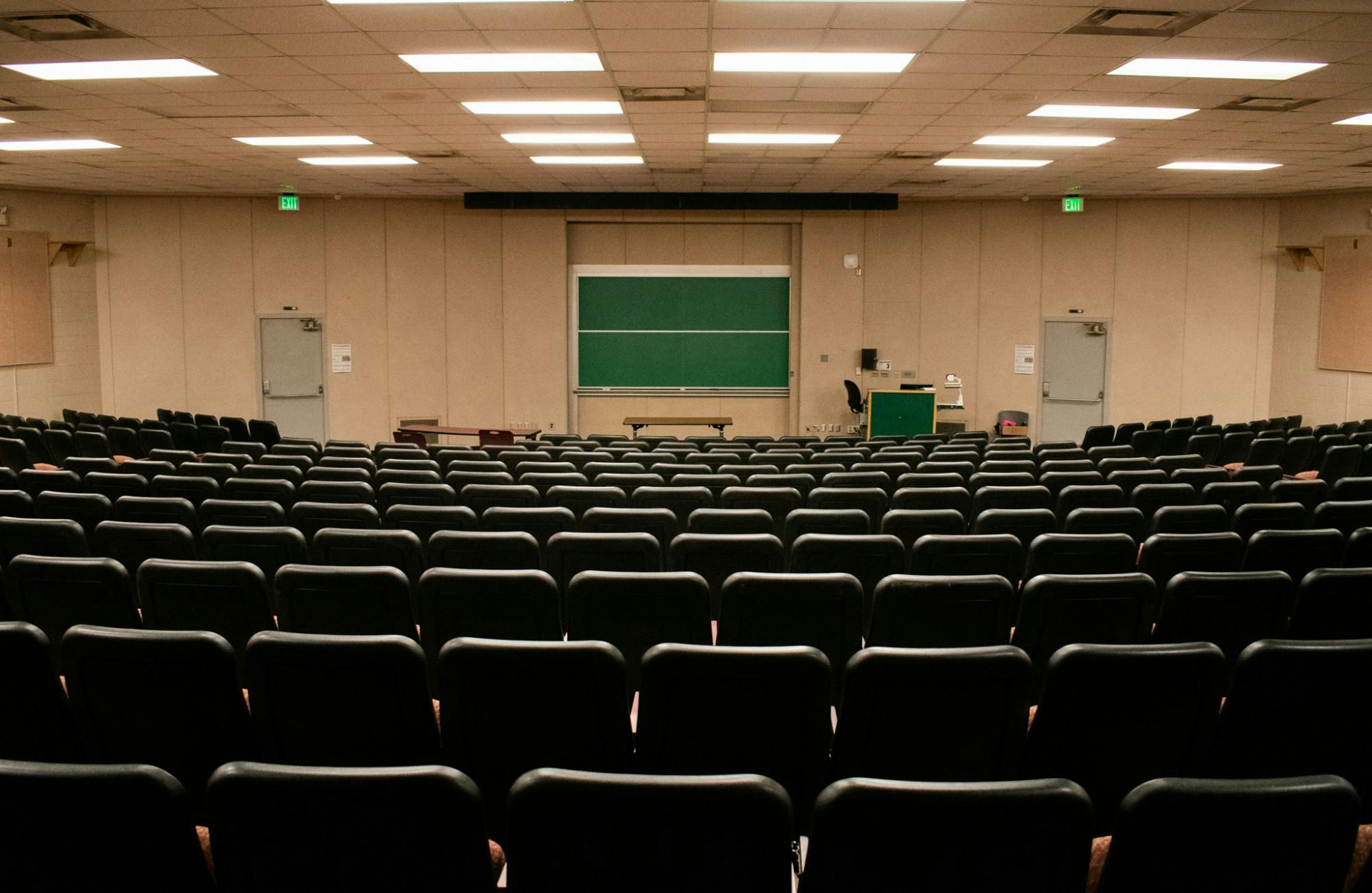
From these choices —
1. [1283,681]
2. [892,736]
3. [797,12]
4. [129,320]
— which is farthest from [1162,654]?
[129,320]

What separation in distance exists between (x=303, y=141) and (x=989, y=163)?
824 cm

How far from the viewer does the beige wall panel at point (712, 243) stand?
1551cm

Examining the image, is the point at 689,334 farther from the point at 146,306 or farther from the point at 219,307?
the point at 146,306

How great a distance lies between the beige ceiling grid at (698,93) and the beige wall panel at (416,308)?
236 centimetres

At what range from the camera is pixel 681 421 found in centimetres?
1461

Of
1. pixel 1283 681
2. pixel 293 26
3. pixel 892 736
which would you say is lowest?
pixel 892 736

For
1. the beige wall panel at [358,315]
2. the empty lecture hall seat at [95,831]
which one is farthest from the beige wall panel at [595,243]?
the empty lecture hall seat at [95,831]

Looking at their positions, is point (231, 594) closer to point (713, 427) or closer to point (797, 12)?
point (797, 12)

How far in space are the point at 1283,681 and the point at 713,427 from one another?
13.4m

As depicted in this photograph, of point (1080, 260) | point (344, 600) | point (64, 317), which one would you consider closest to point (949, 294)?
point (1080, 260)

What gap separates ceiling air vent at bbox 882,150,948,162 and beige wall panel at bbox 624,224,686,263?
5.02 meters

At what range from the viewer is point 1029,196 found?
48.8 feet

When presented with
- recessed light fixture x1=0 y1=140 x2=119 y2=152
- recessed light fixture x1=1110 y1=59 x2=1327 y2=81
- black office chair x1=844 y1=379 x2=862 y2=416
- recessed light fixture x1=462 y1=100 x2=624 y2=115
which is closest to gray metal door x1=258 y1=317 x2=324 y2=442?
recessed light fixture x1=0 y1=140 x2=119 y2=152

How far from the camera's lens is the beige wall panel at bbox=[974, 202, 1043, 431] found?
1537cm
